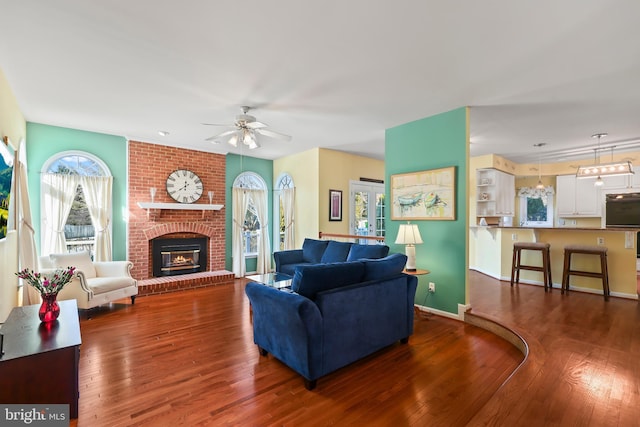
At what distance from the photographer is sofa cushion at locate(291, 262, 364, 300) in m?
2.36

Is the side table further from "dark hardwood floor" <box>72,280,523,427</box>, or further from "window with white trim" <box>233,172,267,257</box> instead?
"window with white trim" <box>233,172,267,257</box>

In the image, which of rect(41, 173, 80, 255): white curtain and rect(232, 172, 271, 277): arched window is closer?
rect(41, 173, 80, 255): white curtain

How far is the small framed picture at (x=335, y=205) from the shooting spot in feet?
20.1

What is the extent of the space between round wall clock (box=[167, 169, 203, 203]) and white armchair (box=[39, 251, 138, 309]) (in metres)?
1.66

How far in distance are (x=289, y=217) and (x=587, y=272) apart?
534 centimetres

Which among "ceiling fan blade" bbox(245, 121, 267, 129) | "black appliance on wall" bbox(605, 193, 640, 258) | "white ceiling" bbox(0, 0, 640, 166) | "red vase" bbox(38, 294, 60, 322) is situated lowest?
"red vase" bbox(38, 294, 60, 322)

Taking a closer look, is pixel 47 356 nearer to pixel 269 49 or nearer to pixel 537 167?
pixel 269 49

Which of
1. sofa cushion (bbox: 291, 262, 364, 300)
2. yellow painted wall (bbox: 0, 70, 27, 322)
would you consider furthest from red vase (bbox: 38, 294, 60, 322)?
sofa cushion (bbox: 291, 262, 364, 300)

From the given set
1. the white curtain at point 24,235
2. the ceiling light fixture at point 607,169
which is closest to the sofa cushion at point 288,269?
the white curtain at point 24,235

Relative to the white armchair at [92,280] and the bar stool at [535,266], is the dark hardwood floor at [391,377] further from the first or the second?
the bar stool at [535,266]

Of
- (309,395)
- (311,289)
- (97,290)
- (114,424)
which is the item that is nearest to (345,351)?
(309,395)

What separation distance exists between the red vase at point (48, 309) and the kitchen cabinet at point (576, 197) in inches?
364

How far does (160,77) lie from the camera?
2920mm

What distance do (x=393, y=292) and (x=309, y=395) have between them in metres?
1.24
